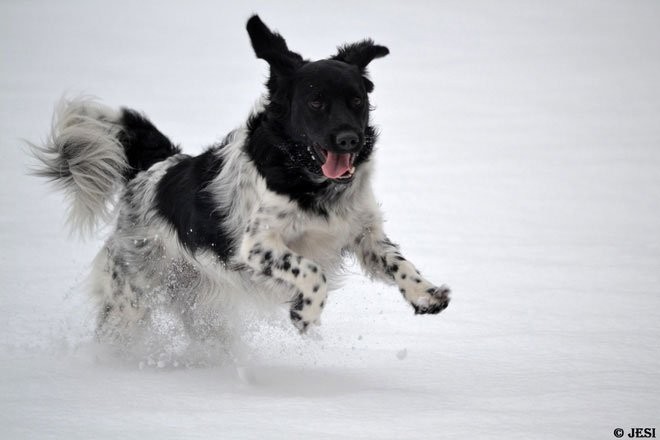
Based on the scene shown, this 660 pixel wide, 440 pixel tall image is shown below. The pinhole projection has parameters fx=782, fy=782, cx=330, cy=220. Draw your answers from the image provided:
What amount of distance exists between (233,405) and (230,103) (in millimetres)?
10568

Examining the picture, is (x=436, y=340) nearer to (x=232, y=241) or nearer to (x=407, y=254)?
(x=232, y=241)

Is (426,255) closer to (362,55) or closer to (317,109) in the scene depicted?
(362,55)

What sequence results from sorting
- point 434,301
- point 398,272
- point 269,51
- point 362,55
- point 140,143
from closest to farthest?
point 434,301 < point 398,272 < point 269,51 < point 362,55 < point 140,143

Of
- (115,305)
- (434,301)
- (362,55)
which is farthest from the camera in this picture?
(115,305)

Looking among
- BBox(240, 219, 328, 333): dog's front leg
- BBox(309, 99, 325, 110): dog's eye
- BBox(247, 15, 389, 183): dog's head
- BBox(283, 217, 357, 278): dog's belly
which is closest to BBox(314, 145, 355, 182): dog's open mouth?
BBox(247, 15, 389, 183): dog's head

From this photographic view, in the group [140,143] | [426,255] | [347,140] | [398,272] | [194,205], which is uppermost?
[426,255]

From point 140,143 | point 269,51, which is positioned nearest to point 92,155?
point 140,143

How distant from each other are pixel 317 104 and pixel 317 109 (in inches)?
1.0

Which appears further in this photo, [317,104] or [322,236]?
[322,236]

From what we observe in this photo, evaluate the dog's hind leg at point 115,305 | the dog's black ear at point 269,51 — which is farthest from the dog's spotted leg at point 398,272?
the dog's hind leg at point 115,305

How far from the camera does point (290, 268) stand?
12.9 feet

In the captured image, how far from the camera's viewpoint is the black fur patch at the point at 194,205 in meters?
4.39

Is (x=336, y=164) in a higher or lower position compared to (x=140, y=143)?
lower

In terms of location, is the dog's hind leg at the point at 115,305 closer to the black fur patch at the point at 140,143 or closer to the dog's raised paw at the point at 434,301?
the black fur patch at the point at 140,143
